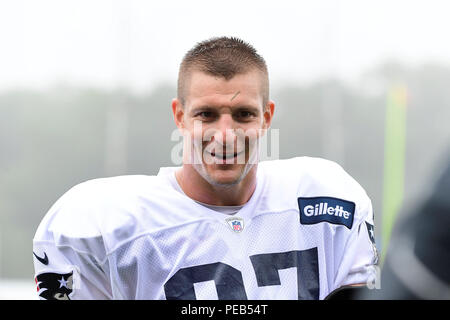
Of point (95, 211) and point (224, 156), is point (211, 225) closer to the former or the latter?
point (224, 156)

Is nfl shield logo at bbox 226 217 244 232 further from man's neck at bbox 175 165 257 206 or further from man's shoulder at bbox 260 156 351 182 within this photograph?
man's shoulder at bbox 260 156 351 182

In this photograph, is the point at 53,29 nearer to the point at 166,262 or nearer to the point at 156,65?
the point at 156,65

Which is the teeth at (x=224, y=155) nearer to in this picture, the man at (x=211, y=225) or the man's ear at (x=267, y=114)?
the man at (x=211, y=225)

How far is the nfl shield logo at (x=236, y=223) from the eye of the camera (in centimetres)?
141

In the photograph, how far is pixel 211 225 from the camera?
141 cm

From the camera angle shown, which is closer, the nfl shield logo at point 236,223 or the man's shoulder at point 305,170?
the nfl shield logo at point 236,223

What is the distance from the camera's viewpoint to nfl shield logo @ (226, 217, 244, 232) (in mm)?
1409

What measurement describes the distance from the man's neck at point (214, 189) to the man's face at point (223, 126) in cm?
4

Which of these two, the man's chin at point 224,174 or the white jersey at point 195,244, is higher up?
the man's chin at point 224,174

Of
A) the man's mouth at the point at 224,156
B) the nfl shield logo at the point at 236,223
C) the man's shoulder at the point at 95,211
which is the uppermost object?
the man's mouth at the point at 224,156

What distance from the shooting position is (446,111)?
17.2 ft

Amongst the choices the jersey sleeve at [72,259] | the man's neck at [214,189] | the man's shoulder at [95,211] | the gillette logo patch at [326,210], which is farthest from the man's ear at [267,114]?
the jersey sleeve at [72,259]
